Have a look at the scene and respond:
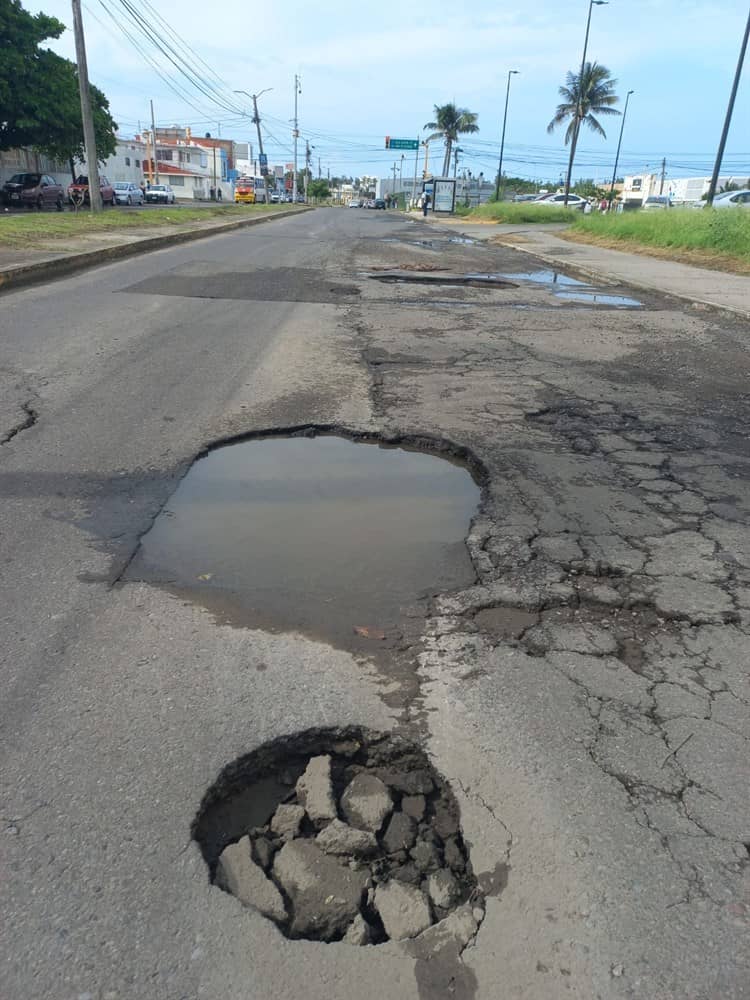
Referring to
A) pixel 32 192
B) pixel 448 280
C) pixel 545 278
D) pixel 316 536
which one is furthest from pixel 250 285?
pixel 32 192

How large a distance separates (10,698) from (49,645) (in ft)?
1.06

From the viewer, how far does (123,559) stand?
11.6 feet

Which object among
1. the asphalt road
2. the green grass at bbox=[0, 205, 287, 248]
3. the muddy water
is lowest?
the muddy water

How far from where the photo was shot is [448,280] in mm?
14914

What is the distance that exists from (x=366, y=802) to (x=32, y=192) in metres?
38.8

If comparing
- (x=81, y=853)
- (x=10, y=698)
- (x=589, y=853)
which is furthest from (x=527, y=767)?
(x=10, y=698)

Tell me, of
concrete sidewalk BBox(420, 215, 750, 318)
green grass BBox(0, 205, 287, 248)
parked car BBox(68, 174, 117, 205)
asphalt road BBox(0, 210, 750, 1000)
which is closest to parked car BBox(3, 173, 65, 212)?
parked car BBox(68, 174, 117, 205)

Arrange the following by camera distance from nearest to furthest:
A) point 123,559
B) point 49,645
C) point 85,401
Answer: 1. point 49,645
2. point 123,559
3. point 85,401

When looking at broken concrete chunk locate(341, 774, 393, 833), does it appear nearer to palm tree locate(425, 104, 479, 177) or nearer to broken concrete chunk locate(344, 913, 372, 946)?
broken concrete chunk locate(344, 913, 372, 946)

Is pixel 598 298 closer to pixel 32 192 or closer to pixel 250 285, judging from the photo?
pixel 250 285

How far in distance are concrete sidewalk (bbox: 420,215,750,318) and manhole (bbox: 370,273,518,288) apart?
8.96ft

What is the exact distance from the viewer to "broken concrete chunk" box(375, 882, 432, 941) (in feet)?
5.99

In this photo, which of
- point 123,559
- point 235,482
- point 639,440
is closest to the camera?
point 123,559

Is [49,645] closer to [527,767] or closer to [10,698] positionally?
[10,698]
